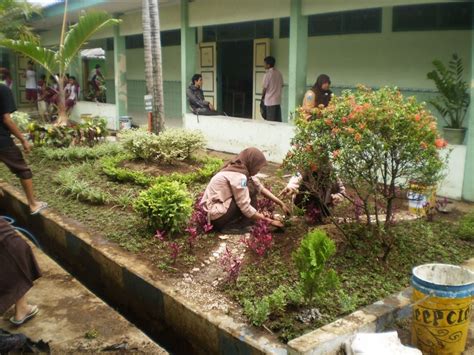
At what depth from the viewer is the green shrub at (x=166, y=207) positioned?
192 inches

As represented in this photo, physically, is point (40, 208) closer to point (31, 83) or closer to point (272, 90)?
point (272, 90)

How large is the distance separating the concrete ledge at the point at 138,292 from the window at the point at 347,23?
7003 millimetres

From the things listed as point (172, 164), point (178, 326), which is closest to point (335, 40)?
point (172, 164)

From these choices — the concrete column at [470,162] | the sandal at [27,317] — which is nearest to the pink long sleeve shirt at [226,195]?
the sandal at [27,317]

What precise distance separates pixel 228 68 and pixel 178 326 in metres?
10.7

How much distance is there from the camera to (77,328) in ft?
11.9

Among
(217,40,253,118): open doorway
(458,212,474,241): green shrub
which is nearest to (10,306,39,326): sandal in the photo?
(458,212,474,241): green shrub

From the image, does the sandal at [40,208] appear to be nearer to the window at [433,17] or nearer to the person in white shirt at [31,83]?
the window at [433,17]

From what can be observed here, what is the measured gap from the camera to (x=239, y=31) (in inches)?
498

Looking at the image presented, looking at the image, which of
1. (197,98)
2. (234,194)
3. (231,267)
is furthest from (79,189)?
(197,98)

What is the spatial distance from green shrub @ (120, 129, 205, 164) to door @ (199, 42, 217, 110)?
18.6 ft

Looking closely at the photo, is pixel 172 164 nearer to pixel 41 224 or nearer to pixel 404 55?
pixel 41 224

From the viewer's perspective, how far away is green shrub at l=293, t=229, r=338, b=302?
332 centimetres

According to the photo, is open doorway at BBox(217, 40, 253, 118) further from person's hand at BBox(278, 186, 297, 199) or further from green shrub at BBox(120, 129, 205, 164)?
person's hand at BBox(278, 186, 297, 199)
